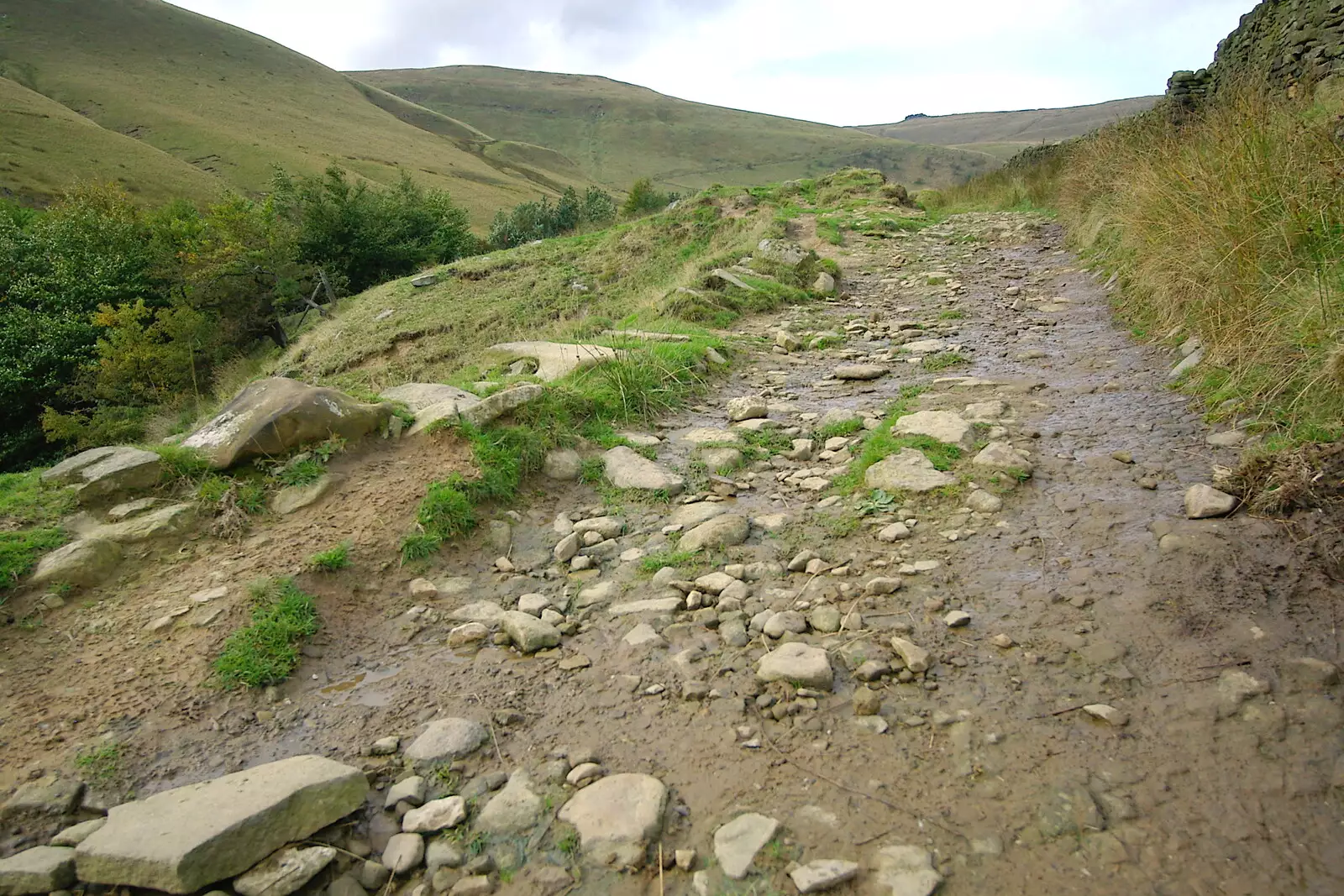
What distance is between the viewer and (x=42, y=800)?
2.18 meters

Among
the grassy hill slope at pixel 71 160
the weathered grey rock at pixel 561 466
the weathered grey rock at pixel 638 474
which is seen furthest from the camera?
the grassy hill slope at pixel 71 160

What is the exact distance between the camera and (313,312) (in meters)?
19.4

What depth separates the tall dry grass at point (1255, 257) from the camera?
309 cm

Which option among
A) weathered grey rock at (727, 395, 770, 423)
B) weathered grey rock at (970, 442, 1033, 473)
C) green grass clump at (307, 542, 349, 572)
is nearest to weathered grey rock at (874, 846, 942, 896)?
weathered grey rock at (970, 442, 1033, 473)

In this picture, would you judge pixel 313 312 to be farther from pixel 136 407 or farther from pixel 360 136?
pixel 360 136

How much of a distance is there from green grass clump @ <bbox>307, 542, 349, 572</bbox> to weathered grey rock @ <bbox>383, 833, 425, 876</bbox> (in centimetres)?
169

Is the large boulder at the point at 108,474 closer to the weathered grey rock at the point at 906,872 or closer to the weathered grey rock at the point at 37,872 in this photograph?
the weathered grey rock at the point at 37,872

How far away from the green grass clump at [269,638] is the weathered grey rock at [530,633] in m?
0.90

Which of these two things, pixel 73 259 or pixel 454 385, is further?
pixel 73 259

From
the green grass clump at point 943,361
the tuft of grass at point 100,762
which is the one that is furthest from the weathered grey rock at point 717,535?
the green grass clump at point 943,361

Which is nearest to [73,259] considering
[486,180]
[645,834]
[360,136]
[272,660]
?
[272,660]

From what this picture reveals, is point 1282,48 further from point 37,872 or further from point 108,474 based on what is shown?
point 37,872

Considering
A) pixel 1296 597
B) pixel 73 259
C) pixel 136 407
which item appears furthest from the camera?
pixel 73 259

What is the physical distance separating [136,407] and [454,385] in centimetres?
1409
